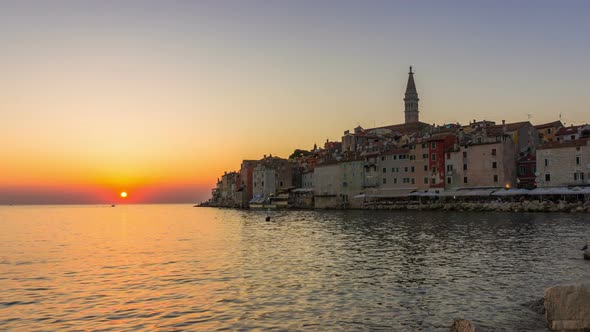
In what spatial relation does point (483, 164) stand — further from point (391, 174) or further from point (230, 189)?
point (230, 189)

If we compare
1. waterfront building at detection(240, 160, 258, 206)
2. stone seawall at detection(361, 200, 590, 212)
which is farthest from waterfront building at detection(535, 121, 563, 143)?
waterfront building at detection(240, 160, 258, 206)

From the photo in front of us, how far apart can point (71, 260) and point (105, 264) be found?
411 cm

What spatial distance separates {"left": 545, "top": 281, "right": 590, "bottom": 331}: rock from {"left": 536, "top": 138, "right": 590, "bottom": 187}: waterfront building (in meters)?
72.6

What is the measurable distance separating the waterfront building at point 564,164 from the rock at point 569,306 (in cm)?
7260

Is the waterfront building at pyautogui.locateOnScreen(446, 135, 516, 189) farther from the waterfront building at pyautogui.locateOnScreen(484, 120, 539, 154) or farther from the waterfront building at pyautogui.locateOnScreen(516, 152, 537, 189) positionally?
the waterfront building at pyautogui.locateOnScreen(484, 120, 539, 154)

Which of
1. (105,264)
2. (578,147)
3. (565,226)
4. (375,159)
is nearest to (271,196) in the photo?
(375,159)

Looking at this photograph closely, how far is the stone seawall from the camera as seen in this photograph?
235 ft

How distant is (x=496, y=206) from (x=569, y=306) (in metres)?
74.0

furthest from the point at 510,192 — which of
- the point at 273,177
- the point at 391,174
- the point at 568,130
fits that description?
the point at 273,177

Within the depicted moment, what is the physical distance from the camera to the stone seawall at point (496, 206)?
235 feet

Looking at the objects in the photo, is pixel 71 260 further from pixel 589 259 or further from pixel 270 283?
pixel 589 259

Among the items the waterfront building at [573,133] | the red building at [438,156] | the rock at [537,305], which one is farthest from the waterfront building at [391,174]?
the rock at [537,305]

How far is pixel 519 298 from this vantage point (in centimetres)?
1794

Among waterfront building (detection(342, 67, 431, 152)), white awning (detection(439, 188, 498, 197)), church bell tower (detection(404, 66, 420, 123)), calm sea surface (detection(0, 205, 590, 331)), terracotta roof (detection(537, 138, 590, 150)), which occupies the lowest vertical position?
calm sea surface (detection(0, 205, 590, 331))
